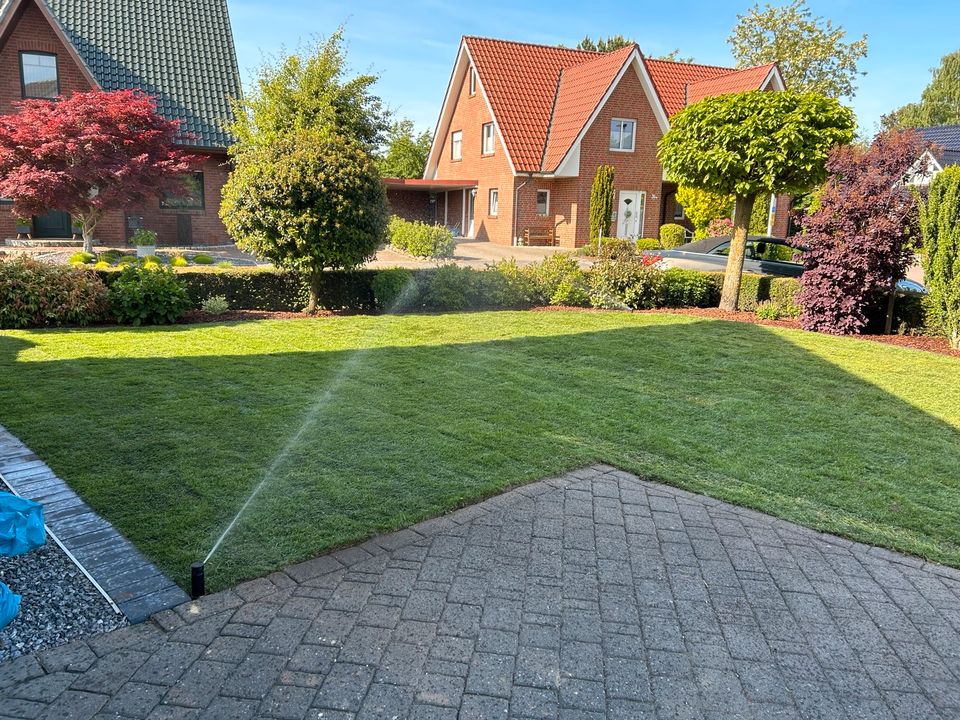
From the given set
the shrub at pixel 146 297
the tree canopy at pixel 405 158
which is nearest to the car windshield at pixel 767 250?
the shrub at pixel 146 297

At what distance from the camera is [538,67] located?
95.5ft

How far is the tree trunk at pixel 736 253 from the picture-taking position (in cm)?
1241

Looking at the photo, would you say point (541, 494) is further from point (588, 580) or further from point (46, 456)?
point (46, 456)

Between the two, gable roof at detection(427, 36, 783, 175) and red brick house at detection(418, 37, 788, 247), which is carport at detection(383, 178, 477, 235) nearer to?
red brick house at detection(418, 37, 788, 247)

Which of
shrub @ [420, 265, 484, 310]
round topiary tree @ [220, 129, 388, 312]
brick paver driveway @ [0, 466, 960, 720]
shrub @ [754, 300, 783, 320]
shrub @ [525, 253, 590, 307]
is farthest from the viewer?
shrub @ [525, 253, 590, 307]

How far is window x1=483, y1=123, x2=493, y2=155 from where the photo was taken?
2839 cm

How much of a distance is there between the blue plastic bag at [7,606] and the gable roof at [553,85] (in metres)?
24.4

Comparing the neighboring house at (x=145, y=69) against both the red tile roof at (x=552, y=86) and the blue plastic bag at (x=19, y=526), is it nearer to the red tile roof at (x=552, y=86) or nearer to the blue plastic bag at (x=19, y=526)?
the red tile roof at (x=552, y=86)

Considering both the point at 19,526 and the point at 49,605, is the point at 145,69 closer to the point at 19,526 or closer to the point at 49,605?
the point at 19,526

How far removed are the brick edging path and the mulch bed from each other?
949 centimetres

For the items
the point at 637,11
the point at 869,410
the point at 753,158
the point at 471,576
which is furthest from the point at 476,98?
the point at 471,576

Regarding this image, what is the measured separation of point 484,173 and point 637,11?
13.5 m

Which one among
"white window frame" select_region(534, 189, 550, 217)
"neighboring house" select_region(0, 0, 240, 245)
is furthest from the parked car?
"neighboring house" select_region(0, 0, 240, 245)

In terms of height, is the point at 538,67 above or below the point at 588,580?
above
